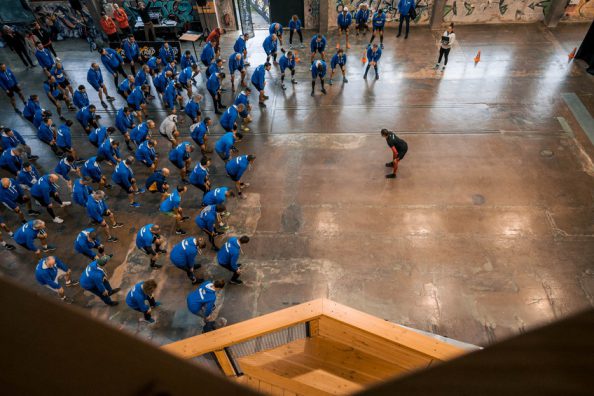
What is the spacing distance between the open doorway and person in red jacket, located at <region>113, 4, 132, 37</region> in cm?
664

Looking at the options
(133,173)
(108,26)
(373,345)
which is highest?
(108,26)

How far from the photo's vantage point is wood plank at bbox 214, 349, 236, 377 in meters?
5.14

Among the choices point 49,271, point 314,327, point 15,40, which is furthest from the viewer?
point 15,40

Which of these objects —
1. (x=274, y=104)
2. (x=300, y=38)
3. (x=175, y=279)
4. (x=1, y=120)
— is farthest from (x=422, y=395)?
(x=300, y=38)

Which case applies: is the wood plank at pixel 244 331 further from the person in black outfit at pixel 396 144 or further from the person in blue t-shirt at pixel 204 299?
the person in black outfit at pixel 396 144

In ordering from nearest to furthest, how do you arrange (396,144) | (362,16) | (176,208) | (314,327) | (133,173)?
(314,327), (176,208), (396,144), (133,173), (362,16)

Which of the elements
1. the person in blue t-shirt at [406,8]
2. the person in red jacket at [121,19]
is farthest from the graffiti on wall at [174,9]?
the person in blue t-shirt at [406,8]

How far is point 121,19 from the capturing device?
1767 cm

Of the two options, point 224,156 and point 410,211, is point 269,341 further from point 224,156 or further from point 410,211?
point 224,156

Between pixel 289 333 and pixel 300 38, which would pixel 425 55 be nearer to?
pixel 300 38

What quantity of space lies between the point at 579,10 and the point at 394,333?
21.1 m

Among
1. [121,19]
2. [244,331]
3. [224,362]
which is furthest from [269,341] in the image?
[121,19]

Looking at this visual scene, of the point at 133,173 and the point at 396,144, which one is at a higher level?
the point at 396,144

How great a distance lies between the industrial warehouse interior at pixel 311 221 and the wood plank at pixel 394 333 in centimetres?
3
